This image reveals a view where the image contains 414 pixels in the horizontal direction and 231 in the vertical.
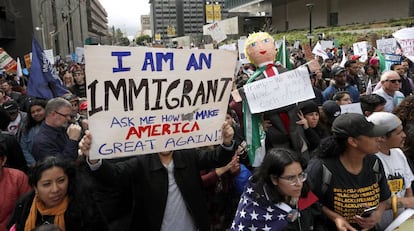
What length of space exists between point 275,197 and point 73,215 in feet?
4.25

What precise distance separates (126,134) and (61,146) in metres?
1.57

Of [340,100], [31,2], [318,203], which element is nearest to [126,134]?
[318,203]

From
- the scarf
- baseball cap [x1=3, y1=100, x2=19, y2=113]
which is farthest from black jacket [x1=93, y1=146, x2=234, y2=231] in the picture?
baseball cap [x1=3, y1=100, x2=19, y2=113]

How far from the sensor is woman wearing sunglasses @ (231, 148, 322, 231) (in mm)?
2514

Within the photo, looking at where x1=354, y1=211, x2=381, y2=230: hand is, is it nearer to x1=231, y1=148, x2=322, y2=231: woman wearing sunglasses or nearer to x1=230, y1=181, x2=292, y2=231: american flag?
x1=231, y1=148, x2=322, y2=231: woman wearing sunglasses

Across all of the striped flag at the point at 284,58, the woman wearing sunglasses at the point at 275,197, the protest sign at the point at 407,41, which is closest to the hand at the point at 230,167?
the woman wearing sunglasses at the point at 275,197

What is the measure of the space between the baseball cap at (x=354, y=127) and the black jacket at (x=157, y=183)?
2.56 feet

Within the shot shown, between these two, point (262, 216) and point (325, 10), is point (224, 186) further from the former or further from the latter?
point (325, 10)

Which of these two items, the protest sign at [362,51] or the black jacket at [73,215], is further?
the protest sign at [362,51]

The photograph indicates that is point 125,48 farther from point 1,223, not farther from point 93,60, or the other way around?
point 1,223

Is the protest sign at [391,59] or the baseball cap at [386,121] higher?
the protest sign at [391,59]

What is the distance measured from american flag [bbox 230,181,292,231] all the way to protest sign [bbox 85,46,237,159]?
26.1 inches

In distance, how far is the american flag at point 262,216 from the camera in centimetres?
250

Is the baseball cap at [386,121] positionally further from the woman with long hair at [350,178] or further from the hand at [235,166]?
the hand at [235,166]
